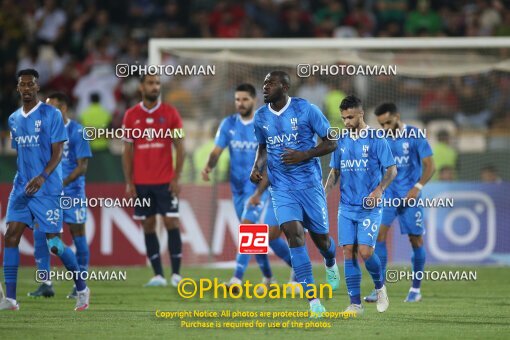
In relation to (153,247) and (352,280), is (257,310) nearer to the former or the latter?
(352,280)

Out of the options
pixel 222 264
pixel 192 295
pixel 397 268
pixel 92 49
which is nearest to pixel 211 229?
pixel 222 264

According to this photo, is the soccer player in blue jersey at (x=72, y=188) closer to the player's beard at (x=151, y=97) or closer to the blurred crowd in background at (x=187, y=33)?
the player's beard at (x=151, y=97)

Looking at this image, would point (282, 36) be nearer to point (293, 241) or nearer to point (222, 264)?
point (222, 264)

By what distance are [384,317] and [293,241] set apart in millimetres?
1263

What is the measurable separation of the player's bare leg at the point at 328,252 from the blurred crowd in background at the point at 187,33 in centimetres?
715

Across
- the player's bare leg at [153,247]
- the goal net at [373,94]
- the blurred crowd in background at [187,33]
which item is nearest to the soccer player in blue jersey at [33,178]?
the player's bare leg at [153,247]

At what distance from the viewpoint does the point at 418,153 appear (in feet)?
42.3

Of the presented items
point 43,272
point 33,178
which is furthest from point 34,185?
point 43,272

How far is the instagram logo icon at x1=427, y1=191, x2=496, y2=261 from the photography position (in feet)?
56.4

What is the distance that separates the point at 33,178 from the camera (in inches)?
441

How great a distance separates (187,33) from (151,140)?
25.7 feet
